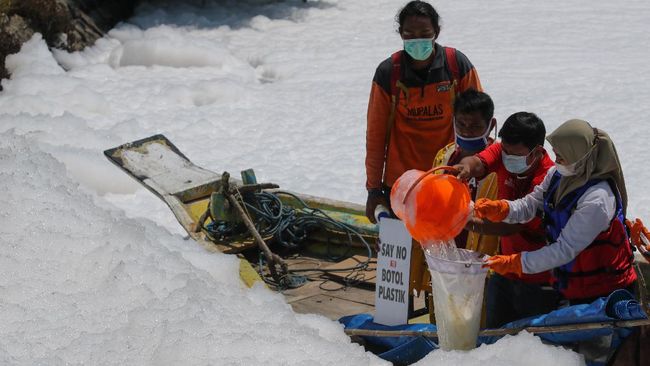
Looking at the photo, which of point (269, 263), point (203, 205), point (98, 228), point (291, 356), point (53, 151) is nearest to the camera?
point (291, 356)

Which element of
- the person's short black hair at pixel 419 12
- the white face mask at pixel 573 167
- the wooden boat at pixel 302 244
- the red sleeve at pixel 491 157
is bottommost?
the wooden boat at pixel 302 244

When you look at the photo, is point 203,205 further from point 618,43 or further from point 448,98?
point 618,43

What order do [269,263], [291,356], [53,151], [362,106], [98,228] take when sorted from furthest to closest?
[362,106] → [53,151] → [269,263] → [98,228] → [291,356]

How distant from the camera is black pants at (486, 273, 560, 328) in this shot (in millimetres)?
3756

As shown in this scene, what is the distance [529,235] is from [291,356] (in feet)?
4.34

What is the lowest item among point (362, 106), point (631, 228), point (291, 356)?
point (362, 106)

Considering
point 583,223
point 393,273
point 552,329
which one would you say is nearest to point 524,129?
point 583,223

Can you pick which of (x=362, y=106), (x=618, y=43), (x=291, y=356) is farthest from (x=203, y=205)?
(x=618, y=43)

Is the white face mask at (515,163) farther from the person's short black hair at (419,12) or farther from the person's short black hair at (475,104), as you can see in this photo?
the person's short black hair at (419,12)

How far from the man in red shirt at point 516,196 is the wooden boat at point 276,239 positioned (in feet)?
2.93

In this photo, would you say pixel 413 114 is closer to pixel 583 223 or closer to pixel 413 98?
pixel 413 98

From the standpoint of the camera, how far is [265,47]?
1359cm

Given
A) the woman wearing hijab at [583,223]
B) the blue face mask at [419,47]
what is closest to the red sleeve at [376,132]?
the blue face mask at [419,47]

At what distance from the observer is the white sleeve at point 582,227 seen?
3.24 m
